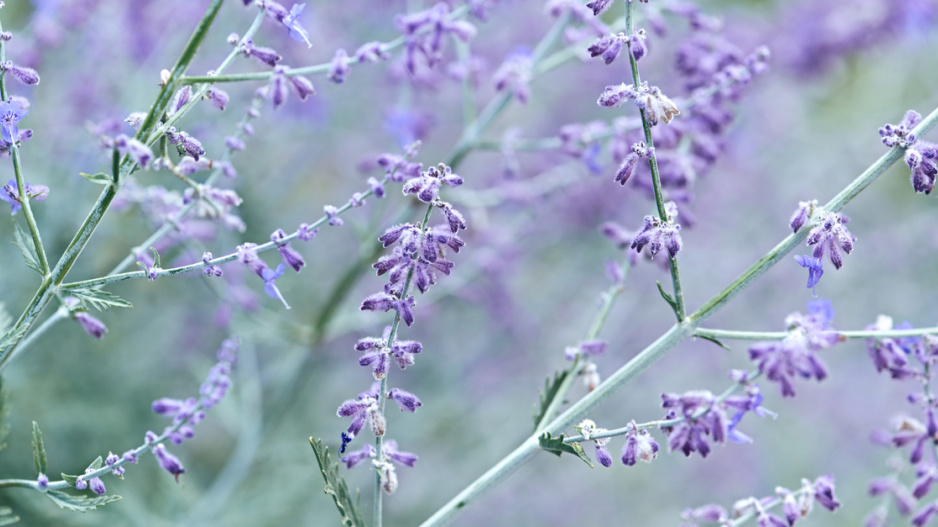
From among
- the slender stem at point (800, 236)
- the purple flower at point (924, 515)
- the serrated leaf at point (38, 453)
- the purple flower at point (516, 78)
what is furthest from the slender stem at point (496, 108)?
the purple flower at point (924, 515)

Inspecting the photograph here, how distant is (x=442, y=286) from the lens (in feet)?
9.56

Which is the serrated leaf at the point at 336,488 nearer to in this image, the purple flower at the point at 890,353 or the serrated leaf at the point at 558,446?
the serrated leaf at the point at 558,446

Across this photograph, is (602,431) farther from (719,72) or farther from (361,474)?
(361,474)

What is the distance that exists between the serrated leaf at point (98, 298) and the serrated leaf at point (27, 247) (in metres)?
0.08

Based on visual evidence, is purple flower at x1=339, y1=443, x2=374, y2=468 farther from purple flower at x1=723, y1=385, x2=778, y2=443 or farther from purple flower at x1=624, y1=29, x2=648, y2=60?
purple flower at x1=624, y1=29, x2=648, y2=60

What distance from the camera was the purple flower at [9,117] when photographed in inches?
48.5

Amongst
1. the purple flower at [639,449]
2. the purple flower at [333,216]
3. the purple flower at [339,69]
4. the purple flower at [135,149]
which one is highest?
Answer: the purple flower at [339,69]

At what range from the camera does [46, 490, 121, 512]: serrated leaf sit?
1.25 metres

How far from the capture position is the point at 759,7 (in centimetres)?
504

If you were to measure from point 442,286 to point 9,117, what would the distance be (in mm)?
1822

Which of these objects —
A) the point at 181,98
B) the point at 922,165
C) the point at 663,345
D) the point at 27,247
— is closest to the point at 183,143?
the point at 181,98

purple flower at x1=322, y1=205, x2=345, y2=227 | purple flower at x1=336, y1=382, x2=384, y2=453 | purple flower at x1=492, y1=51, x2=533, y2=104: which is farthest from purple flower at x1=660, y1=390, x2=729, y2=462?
purple flower at x1=492, y1=51, x2=533, y2=104

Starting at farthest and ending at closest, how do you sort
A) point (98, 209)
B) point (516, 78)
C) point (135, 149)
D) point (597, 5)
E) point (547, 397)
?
point (516, 78)
point (547, 397)
point (597, 5)
point (98, 209)
point (135, 149)

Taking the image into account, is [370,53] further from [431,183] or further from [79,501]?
[79,501]
